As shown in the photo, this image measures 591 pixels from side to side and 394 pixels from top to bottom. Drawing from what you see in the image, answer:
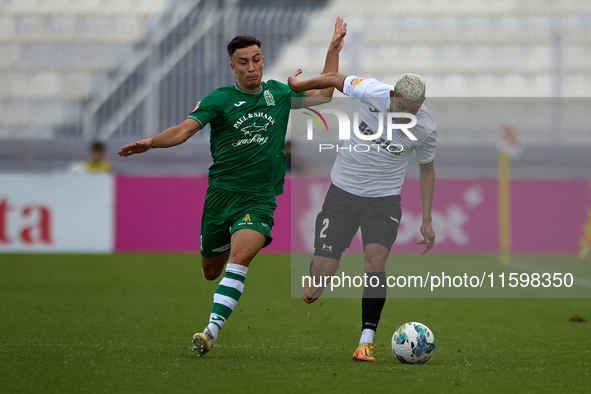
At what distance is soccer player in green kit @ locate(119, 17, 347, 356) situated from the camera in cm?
512

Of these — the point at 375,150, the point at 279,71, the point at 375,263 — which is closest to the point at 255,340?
the point at 375,263

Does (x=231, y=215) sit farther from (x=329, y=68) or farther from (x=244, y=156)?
(x=329, y=68)

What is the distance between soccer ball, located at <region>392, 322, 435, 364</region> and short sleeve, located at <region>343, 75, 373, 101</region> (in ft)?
5.22

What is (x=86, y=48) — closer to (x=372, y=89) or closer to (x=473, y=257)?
Result: (x=473, y=257)

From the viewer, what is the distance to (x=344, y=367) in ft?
14.9

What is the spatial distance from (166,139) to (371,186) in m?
1.51

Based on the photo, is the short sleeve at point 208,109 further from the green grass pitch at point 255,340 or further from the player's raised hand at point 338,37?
the green grass pitch at point 255,340

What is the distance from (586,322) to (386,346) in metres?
2.29

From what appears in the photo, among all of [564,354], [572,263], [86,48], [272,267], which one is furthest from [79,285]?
[86,48]

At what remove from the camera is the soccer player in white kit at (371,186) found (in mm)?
5078

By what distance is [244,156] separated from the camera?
17.4 feet

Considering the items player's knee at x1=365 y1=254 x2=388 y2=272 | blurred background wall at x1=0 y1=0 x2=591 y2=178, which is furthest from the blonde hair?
blurred background wall at x1=0 y1=0 x2=591 y2=178

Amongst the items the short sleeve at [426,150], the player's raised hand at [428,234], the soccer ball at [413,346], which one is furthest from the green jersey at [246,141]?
the soccer ball at [413,346]

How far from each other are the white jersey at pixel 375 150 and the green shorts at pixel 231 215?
2.03 feet
